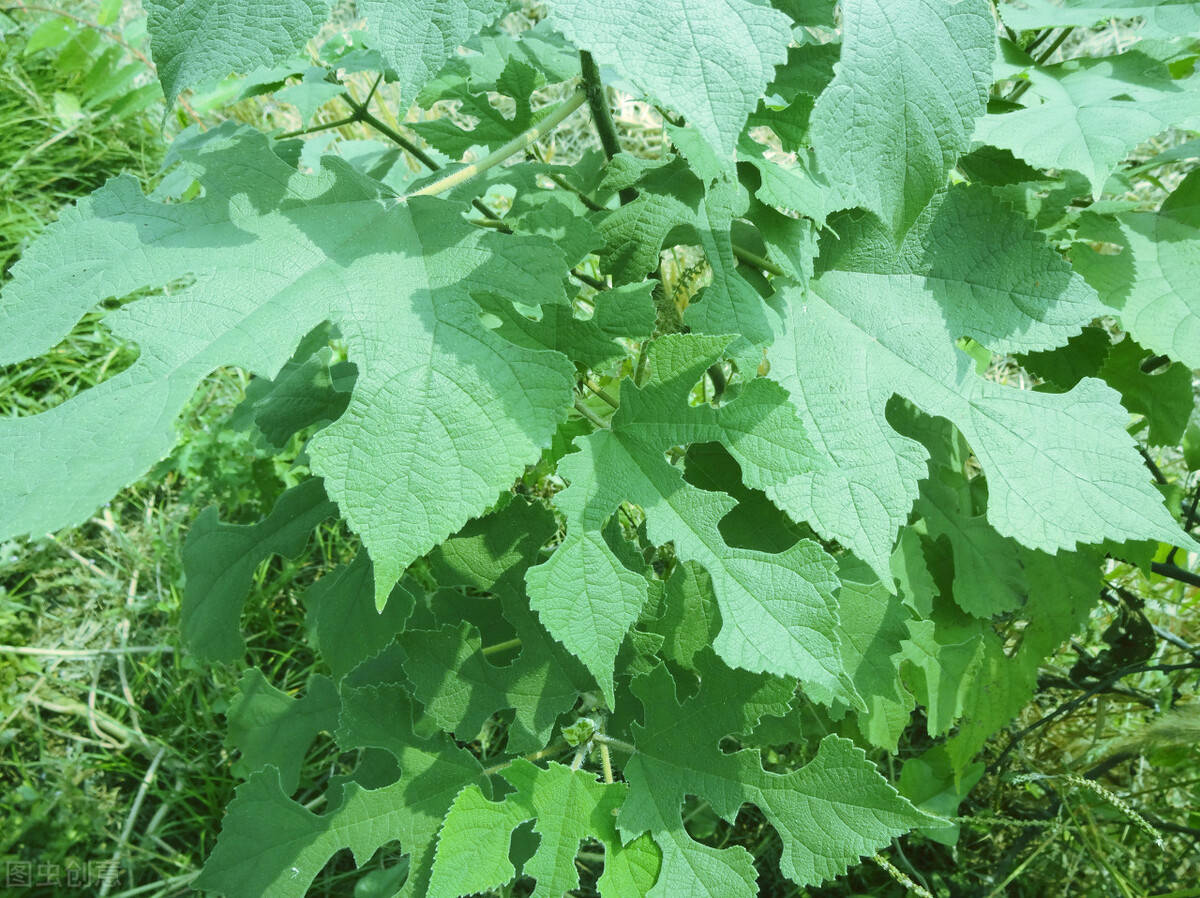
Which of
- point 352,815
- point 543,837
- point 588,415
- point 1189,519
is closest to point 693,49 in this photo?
point 588,415

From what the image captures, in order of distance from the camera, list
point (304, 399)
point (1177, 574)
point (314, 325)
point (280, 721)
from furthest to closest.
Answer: point (1177, 574)
point (280, 721)
point (304, 399)
point (314, 325)

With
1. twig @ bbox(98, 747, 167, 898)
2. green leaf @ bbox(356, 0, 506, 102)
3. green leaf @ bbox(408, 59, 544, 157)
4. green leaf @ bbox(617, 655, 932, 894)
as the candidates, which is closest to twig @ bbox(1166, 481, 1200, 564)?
green leaf @ bbox(617, 655, 932, 894)

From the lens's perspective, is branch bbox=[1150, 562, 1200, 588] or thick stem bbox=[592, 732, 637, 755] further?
branch bbox=[1150, 562, 1200, 588]

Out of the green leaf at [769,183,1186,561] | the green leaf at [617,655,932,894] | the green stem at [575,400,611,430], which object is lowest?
the green leaf at [617,655,932,894]

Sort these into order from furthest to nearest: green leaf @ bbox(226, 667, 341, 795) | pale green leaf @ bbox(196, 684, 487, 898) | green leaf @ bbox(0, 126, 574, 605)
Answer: green leaf @ bbox(226, 667, 341, 795), pale green leaf @ bbox(196, 684, 487, 898), green leaf @ bbox(0, 126, 574, 605)

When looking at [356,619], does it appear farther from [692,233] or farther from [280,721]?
[692,233]

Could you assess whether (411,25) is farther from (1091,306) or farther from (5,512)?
(1091,306)

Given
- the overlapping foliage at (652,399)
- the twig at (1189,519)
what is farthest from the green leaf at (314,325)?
the twig at (1189,519)

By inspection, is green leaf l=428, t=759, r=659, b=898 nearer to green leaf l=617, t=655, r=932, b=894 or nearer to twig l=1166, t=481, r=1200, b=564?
green leaf l=617, t=655, r=932, b=894
